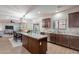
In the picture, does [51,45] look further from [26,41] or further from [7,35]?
[7,35]

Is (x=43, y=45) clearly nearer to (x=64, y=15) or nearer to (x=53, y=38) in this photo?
(x=53, y=38)

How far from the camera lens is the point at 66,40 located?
420 cm

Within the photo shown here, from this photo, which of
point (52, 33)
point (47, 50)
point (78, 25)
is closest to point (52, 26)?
point (52, 33)

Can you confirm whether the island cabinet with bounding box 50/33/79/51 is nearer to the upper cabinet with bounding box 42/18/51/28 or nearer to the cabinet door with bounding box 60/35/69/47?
the cabinet door with bounding box 60/35/69/47

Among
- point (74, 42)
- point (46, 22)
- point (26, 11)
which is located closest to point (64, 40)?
point (74, 42)

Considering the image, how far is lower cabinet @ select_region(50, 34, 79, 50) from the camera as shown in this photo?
3.81 meters

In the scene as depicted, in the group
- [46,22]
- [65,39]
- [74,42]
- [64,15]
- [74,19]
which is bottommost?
[74,42]

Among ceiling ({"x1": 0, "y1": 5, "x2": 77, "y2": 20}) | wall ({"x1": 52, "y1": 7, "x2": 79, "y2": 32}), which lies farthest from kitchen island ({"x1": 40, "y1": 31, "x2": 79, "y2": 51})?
ceiling ({"x1": 0, "y1": 5, "x2": 77, "y2": 20})

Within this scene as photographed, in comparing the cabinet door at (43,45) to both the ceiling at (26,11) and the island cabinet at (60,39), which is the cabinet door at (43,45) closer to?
the island cabinet at (60,39)

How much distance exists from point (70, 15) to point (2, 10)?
2.88 m

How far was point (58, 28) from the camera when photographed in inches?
145

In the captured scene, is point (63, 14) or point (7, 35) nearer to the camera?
point (7, 35)

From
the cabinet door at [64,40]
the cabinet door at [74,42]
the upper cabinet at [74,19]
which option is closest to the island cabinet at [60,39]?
the cabinet door at [64,40]
